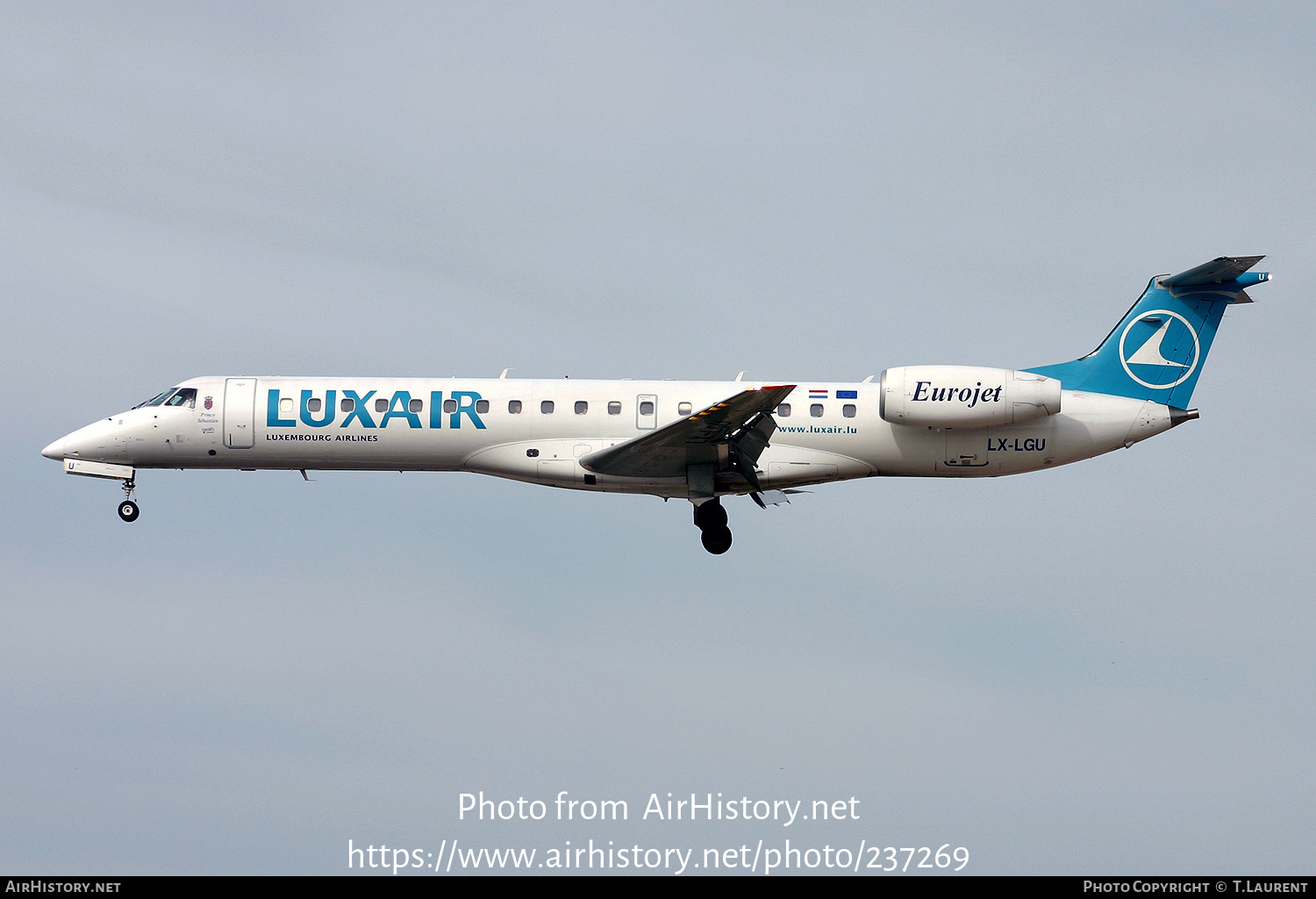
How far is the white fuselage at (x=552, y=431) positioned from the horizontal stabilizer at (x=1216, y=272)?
8.91 feet

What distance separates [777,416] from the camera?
23.8 metres

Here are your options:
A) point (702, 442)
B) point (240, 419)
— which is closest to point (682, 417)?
point (702, 442)

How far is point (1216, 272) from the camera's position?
24281 mm

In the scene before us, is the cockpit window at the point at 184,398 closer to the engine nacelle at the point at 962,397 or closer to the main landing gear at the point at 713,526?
the main landing gear at the point at 713,526

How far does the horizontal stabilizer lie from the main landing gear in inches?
413

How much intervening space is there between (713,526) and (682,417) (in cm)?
286

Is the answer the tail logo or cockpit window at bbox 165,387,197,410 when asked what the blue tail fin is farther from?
cockpit window at bbox 165,387,197,410

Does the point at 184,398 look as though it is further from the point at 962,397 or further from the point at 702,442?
the point at 962,397

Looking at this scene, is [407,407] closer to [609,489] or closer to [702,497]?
[609,489]

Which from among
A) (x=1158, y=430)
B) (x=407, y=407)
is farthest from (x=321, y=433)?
(x=1158, y=430)

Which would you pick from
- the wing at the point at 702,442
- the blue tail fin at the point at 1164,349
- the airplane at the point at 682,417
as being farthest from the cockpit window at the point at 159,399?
the blue tail fin at the point at 1164,349

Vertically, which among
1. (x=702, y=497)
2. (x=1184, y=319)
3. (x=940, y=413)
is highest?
(x=1184, y=319)

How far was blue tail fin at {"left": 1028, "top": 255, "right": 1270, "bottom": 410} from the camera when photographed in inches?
974

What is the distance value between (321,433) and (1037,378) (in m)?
14.2
